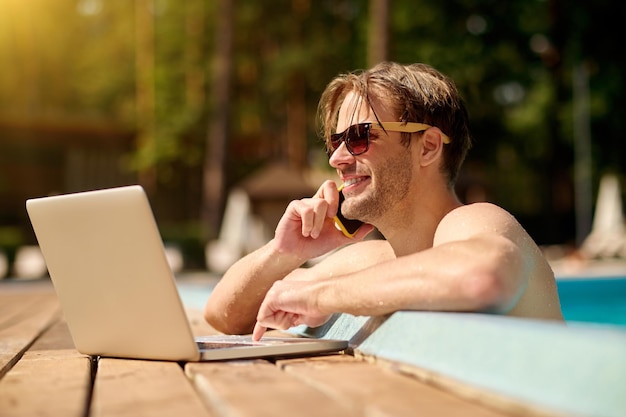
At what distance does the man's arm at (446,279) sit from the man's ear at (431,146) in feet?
1.12

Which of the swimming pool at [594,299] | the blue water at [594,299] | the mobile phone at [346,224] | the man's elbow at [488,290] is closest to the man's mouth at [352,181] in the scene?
the mobile phone at [346,224]

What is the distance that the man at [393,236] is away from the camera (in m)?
2.13

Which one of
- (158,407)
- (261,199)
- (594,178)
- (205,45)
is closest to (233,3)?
(261,199)

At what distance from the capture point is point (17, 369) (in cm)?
229

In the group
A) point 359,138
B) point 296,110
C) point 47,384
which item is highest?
point 359,138

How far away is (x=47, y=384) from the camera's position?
2.00 meters

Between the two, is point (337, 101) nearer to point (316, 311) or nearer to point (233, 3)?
point (316, 311)

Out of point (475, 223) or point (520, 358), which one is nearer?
point (520, 358)

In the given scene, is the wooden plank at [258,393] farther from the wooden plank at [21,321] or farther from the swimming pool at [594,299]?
the swimming pool at [594,299]

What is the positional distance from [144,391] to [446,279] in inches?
31.9

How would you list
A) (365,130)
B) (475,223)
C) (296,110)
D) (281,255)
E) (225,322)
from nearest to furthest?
(475,223), (365,130), (281,255), (225,322), (296,110)

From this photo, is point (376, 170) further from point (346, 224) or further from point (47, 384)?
point (47, 384)

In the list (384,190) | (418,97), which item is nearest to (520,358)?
(384,190)

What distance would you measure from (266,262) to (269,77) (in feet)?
72.2
